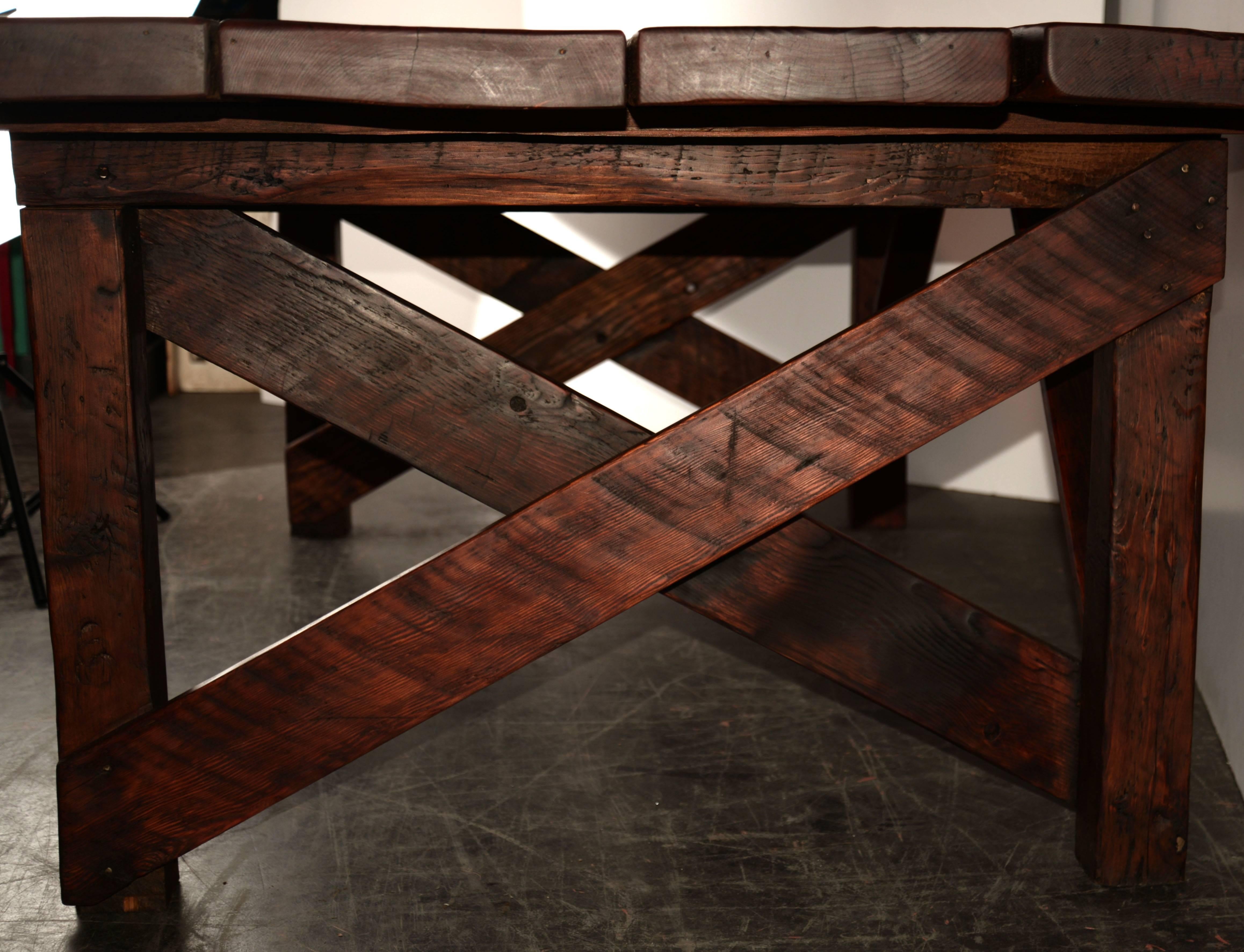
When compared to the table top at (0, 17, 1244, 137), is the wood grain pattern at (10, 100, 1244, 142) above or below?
below

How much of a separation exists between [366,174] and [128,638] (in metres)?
0.68

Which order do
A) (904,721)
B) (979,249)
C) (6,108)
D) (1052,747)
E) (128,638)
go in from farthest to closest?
(979,249)
(904,721)
(1052,747)
(128,638)
(6,108)

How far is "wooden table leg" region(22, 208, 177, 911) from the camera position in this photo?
4.73 ft

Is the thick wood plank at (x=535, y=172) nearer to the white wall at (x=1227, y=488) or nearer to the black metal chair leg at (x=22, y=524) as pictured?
the white wall at (x=1227, y=488)

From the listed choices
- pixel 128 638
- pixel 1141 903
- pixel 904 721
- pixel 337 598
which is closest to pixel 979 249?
pixel 904 721

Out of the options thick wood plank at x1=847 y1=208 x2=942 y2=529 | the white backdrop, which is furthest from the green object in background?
thick wood plank at x1=847 y1=208 x2=942 y2=529

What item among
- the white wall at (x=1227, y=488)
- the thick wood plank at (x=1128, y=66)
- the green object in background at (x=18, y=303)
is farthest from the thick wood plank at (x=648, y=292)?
the green object in background at (x=18, y=303)

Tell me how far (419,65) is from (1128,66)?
761 mm

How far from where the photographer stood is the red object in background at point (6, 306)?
6.26 meters

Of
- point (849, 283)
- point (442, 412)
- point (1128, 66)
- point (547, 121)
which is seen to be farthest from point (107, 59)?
point (849, 283)

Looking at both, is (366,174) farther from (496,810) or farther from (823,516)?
(823,516)

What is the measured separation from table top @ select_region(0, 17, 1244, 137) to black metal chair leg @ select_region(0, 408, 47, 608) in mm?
1818

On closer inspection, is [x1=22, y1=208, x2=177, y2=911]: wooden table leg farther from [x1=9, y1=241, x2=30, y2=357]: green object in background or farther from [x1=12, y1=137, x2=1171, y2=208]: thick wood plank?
[x1=9, y1=241, x2=30, y2=357]: green object in background

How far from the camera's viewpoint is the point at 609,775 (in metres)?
2.02
